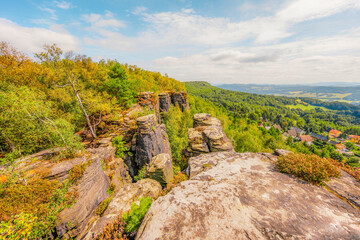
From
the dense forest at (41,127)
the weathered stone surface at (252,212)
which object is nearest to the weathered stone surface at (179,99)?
the dense forest at (41,127)

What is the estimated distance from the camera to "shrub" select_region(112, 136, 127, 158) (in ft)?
61.4

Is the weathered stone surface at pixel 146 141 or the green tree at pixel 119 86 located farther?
the green tree at pixel 119 86

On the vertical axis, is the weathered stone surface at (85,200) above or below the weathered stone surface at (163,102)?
below

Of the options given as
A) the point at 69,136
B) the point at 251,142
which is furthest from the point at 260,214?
the point at 251,142

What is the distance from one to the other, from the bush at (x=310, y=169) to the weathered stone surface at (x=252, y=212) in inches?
19.0

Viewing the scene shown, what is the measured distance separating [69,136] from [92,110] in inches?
361

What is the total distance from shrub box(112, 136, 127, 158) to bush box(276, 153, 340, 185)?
60.9 feet

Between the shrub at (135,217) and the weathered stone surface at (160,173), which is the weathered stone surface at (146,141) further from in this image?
the shrub at (135,217)

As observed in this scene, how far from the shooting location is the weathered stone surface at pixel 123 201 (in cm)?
806

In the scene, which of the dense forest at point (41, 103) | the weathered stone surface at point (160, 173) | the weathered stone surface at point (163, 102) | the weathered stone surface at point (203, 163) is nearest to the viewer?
the weathered stone surface at point (203, 163)

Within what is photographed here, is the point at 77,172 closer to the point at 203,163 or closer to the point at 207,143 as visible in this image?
the point at 203,163

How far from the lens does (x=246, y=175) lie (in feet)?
24.0

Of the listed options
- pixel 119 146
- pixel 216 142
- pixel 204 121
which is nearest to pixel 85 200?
pixel 119 146

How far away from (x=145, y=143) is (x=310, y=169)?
17514 millimetres
